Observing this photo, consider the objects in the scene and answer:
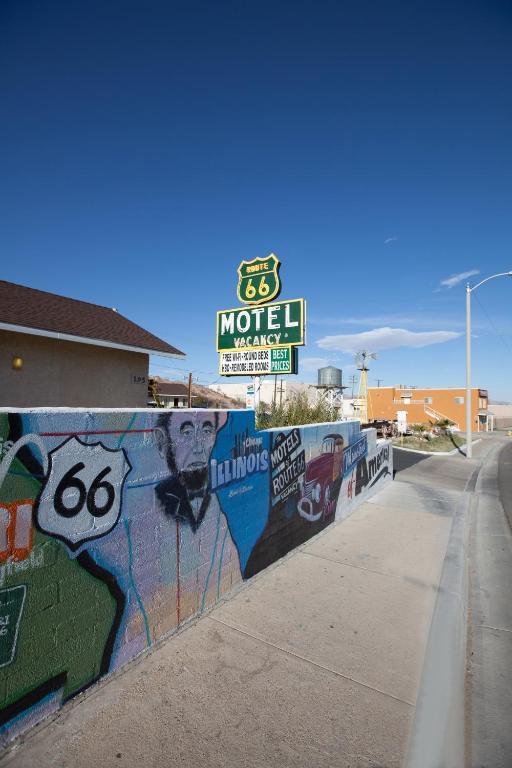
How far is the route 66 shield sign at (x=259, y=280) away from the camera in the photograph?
31.4 ft

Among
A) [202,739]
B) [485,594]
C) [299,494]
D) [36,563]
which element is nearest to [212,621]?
[202,739]

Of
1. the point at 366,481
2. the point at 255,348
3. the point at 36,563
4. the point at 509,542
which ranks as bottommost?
the point at 509,542

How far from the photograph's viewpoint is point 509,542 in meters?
7.31

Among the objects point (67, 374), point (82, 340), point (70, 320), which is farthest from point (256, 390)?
point (70, 320)

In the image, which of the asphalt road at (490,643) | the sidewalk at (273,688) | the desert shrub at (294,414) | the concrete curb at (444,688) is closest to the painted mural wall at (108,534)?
the sidewalk at (273,688)

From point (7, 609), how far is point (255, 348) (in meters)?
7.79

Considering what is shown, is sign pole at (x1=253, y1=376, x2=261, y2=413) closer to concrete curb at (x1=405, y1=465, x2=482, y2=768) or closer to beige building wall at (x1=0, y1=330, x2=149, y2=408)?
beige building wall at (x1=0, y1=330, x2=149, y2=408)

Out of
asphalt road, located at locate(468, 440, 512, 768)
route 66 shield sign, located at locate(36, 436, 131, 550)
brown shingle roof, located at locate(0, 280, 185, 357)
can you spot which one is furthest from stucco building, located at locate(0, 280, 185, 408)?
asphalt road, located at locate(468, 440, 512, 768)

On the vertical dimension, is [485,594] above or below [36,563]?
below

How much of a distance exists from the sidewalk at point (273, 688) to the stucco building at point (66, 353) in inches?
263

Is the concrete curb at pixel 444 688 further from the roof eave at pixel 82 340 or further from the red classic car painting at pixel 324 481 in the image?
the roof eave at pixel 82 340

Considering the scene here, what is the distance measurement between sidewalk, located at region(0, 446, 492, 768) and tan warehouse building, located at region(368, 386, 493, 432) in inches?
2035

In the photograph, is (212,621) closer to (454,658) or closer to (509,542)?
(454,658)

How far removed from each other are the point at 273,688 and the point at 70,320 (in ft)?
30.3
